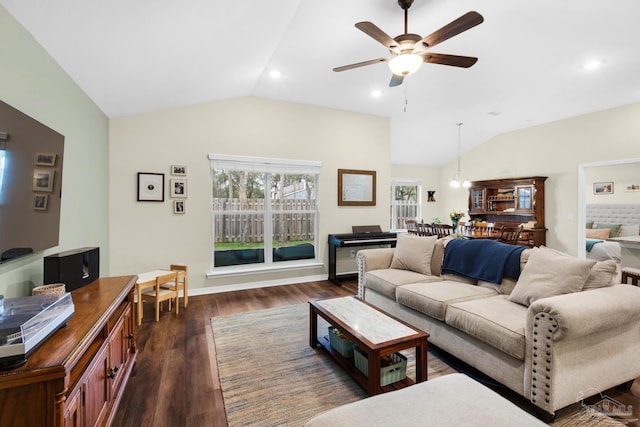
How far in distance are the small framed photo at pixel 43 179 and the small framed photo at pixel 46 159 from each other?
0.05m

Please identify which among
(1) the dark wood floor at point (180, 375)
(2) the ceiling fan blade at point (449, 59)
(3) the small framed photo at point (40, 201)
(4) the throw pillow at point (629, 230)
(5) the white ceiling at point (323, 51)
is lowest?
(1) the dark wood floor at point (180, 375)

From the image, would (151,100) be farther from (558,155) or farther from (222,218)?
(558,155)

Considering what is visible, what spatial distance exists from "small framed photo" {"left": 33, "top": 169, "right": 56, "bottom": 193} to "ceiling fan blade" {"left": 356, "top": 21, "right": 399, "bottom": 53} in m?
2.33

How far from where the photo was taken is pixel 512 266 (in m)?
2.66

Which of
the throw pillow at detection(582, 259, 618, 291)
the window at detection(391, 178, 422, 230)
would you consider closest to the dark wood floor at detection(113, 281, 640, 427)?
the throw pillow at detection(582, 259, 618, 291)

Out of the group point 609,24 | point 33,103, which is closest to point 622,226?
point 609,24

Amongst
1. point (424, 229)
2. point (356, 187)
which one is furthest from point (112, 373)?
point (424, 229)

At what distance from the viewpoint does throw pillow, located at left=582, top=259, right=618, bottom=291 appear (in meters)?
2.07

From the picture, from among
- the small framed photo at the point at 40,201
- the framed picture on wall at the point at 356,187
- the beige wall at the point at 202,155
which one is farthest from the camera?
the framed picture on wall at the point at 356,187

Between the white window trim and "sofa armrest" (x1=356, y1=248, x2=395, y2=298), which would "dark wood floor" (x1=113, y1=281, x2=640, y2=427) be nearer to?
the white window trim

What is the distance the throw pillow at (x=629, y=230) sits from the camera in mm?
6055

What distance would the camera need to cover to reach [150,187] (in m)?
3.92

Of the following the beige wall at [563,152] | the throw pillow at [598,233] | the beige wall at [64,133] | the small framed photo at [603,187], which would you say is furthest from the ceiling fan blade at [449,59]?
the small framed photo at [603,187]

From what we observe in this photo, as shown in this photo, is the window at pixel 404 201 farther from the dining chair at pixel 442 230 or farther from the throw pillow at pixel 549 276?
the throw pillow at pixel 549 276
